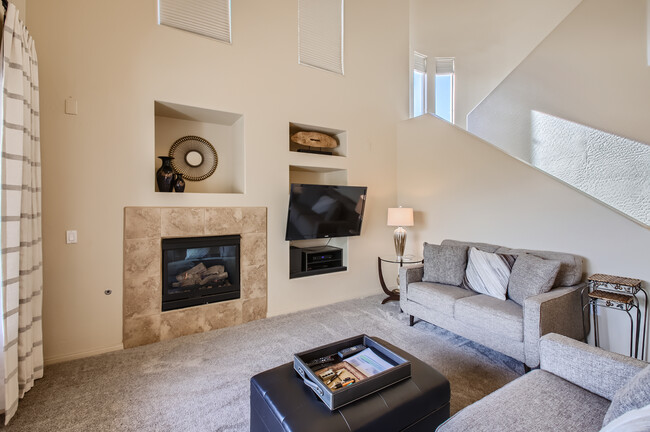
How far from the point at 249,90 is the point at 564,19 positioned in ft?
14.0

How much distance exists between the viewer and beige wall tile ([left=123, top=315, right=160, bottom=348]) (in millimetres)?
2799

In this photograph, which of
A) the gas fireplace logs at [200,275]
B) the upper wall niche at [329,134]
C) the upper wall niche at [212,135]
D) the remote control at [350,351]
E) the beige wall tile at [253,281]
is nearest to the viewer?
the remote control at [350,351]

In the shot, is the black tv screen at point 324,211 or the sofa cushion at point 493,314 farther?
the black tv screen at point 324,211

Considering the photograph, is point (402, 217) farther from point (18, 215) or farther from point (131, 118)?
point (18, 215)

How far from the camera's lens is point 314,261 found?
12.9ft

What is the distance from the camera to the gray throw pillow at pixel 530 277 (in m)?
2.47

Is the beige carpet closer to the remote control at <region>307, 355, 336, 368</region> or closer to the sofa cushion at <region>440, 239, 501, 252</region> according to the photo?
the remote control at <region>307, 355, 336, 368</region>

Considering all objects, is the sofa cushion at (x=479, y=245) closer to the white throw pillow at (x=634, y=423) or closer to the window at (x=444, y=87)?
the white throw pillow at (x=634, y=423)

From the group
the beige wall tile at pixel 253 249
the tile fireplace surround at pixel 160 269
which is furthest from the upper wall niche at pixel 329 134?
the beige wall tile at pixel 253 249

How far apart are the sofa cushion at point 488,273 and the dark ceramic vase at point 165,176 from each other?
323 centimetres

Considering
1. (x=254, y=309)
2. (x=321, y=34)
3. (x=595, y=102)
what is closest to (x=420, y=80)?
(x=321, y=34)

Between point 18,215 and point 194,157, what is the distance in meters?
1.84

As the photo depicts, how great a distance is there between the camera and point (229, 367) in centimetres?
243

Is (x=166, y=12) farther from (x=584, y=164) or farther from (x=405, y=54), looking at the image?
(x=584, y=164)
